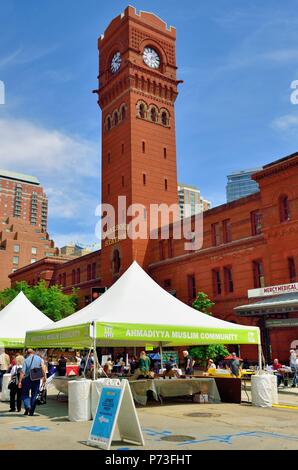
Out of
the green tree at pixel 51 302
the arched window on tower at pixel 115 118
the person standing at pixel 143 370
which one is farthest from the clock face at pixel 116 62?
the person standing at pixel 143 370

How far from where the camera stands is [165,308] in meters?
16.6

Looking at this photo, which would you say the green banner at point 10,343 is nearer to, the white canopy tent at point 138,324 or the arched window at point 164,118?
the white canopy tent at point 138,324

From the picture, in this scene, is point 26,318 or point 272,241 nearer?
point 26,318

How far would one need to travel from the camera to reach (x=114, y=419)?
8711 mm

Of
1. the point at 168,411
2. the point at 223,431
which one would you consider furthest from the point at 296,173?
the point at 223,431

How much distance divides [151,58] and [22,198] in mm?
141116

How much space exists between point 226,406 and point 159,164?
3632cm

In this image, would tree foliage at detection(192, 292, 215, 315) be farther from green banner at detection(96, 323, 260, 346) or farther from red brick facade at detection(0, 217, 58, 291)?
red brick facade at detection(0, 217, 58, 291)

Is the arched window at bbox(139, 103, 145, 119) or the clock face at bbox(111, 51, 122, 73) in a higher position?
the clock face at bbox(111, 51, 122, 73)

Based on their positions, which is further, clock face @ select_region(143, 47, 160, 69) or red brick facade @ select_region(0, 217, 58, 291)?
red brick facade @ select_region(0, 217, 58, 291)

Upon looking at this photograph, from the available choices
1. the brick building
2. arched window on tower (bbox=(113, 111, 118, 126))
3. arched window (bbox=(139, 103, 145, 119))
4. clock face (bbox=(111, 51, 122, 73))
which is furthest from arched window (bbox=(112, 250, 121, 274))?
clock face (bbox=(111, 51, 122, 73))

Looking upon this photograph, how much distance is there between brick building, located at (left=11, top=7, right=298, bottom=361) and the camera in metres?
33.2

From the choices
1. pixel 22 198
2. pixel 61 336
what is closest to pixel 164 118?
pixel 61 336
